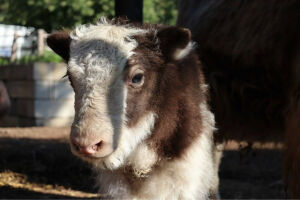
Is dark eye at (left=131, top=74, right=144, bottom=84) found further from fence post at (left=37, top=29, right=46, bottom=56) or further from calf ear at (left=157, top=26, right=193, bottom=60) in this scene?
fence post at (left=37, top=29, right=46, bottom=56)

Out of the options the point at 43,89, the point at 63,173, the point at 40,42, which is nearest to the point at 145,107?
the point at 63,173

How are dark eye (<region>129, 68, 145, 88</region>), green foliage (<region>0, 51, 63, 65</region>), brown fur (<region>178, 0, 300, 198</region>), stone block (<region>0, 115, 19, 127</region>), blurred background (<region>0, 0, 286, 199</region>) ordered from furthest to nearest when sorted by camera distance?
1. green foliage (<region>0, 51, 63, 65</region>)
2. stone block (<region>0, 115, 19, 127</region>)
3. blurred background (<region>0, 0, 286, 199</region>)
4. brown fur (<region>178, 0, 300, 198</region>)
5. dark eye (<region>129, 68, 145, 88</region>)

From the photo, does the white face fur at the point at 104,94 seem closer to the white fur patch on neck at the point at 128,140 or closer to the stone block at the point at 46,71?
the white fur patch on neck at the point at 128,140

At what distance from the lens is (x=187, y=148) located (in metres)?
3.33

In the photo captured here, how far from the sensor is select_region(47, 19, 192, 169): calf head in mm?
2822

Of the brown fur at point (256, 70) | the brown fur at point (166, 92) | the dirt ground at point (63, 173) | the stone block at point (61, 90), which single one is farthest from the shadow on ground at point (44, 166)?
the stone block at point (61, 90)

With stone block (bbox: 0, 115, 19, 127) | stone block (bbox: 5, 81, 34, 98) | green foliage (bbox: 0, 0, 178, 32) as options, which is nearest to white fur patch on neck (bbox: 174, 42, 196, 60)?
stone block (bbox: 5, 81, 34, 98)

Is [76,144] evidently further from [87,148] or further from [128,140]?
[128,140]

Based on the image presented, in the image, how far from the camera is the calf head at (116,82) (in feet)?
9.26

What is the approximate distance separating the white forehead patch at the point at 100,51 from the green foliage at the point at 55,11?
14525mm

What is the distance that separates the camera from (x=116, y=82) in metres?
2.98

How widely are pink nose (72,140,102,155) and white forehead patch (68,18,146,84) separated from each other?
38 centimetres

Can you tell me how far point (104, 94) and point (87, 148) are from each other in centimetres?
35

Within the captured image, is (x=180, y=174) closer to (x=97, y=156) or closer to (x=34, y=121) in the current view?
(x=97, y=156)
